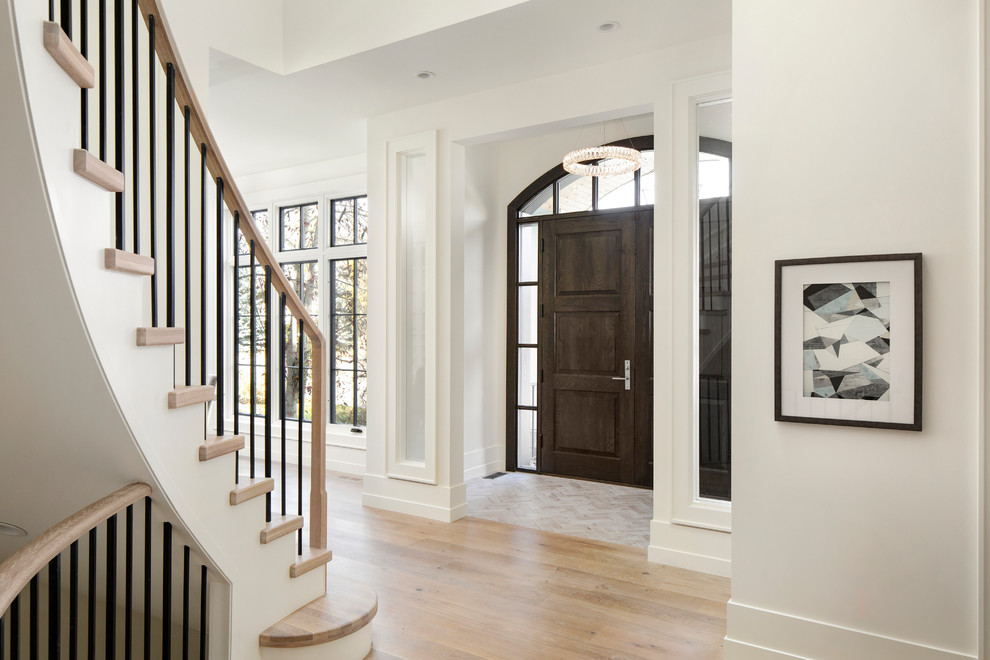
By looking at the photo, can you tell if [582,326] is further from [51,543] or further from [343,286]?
[51,543]

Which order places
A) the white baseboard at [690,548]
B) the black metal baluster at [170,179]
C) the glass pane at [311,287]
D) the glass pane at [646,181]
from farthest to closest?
the glass pane at [311,287], the glass pane at [646,181], the white baseboard at [690,548], the black metal baluster at [170,179]

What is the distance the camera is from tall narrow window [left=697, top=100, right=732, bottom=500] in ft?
12.3

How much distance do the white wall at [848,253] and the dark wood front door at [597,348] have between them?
2.92m

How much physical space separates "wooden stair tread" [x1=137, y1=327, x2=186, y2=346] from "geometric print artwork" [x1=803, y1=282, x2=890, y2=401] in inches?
91.8

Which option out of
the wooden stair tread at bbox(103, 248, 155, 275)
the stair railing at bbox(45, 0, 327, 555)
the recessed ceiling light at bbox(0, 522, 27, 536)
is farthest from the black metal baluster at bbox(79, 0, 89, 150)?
the recessed ceiling light at bbox(0, 522, 27, 536)

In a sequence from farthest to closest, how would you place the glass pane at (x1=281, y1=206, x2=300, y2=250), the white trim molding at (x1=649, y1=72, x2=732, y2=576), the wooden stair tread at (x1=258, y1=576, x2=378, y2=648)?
the glass pane at (x1=281, y1=206, x2=300, y2=250)
the white trim molding at (x1=649, y1=72, x2=732, y2=576)
the wooden stair tread at (x1=258, y1=576, x2=378, y2=648)

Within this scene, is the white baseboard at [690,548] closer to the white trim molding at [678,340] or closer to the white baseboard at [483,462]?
the white trim molding at [678,340]

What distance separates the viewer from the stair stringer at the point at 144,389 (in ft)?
5.01

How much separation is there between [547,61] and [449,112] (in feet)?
3.18

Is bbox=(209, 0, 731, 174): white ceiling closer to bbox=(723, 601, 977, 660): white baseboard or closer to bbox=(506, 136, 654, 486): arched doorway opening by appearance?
bbox=(506, 136, 654, 486): arched doorway opening

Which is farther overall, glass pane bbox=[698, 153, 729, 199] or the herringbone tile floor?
the herringbone tile floor

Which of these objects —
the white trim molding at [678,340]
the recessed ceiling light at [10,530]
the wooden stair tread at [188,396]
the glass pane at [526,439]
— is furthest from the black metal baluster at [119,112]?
the glass pane at [526,439]

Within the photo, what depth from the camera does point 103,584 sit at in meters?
2.86

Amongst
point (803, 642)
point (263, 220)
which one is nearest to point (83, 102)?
point (803, 642)
